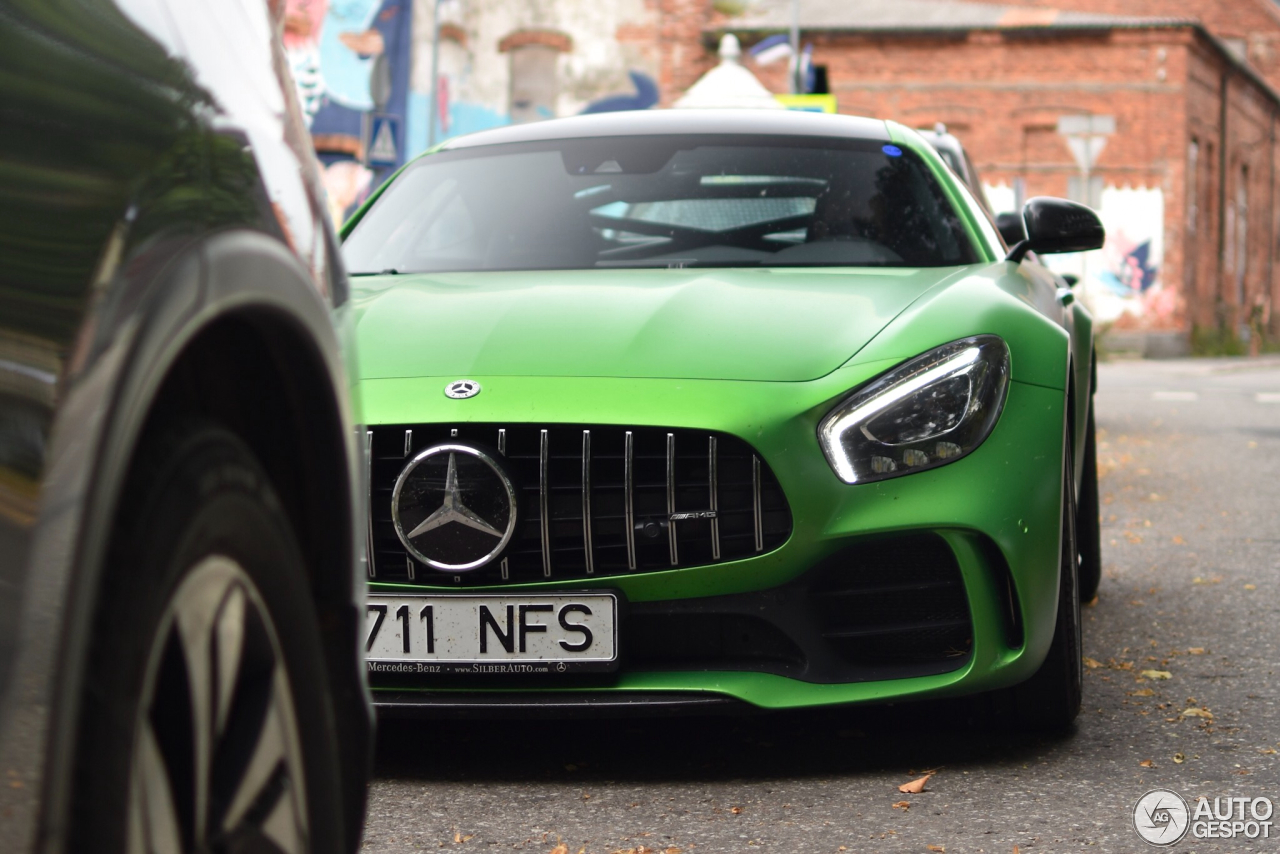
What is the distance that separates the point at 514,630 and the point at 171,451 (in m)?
1.82

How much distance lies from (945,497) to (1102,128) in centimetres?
3605

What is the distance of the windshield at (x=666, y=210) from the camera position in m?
4.55

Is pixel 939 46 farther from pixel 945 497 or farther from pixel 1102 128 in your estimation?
pixel 945 497

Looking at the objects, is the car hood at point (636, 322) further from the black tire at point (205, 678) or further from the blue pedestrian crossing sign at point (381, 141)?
the blue pedestrian crossing sign at point (381, 141)

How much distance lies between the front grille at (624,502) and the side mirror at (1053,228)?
147cm

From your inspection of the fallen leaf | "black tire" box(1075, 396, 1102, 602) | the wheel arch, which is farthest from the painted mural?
the wheel arch

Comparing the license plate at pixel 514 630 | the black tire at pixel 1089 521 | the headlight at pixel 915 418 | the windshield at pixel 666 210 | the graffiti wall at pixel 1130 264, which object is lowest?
the graffiti wall at pixel 1130 264

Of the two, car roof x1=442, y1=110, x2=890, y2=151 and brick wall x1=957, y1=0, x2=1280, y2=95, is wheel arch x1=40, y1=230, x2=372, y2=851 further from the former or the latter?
brick wall x1=957, y1=0, x2=1280, y2=95

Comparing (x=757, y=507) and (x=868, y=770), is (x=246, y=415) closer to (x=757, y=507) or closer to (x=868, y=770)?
(x=757, y=507)

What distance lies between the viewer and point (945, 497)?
11.0 ft

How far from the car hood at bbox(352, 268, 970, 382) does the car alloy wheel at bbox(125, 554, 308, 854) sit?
1780mm

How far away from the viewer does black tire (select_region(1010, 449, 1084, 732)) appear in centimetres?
364

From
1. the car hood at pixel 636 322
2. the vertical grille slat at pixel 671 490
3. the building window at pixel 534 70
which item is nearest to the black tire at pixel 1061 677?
the car hood at pixel 636 322

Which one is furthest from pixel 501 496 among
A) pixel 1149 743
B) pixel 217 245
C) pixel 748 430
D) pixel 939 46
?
pixel 939 46
